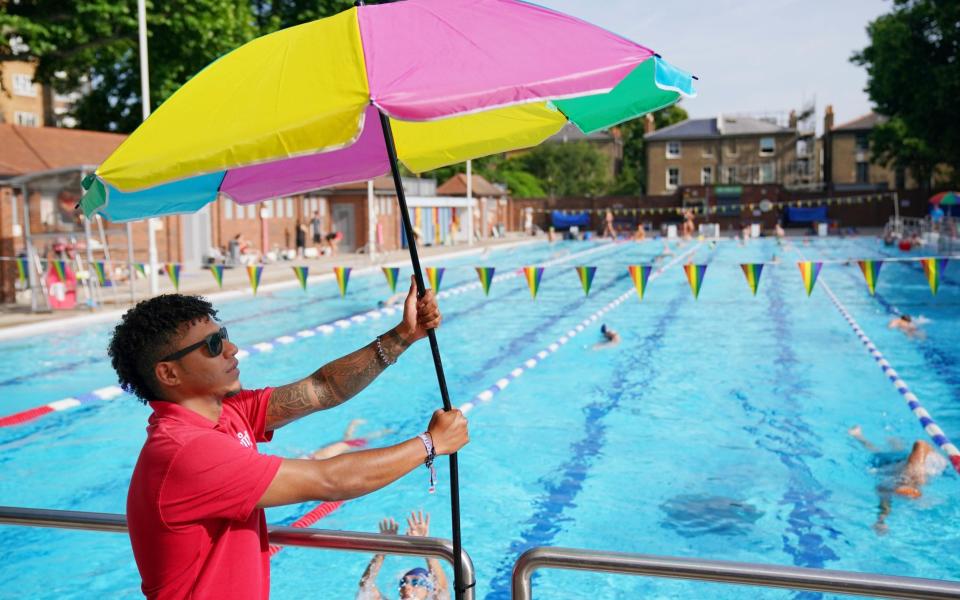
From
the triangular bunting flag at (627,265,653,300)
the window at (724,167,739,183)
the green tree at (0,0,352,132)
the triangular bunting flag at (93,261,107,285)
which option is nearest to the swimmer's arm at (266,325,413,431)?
the triangular bunting flag at (627,265,653,300)

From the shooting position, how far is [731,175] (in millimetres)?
64562

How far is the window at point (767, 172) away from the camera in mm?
63625

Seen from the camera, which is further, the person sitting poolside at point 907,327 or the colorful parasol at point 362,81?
the person sitting poolside at point 907,327

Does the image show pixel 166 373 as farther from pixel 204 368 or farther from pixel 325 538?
pixel 325 538

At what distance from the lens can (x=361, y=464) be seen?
2.08 m

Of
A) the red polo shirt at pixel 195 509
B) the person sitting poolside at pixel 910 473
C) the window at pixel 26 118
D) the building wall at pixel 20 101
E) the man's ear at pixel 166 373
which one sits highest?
the building wall at pixel 20 101

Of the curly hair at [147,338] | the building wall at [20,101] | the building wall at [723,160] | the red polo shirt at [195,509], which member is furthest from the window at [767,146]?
the red polo shirt at [195,509]

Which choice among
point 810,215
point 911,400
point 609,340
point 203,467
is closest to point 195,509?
point 203,467

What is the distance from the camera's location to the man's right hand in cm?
223

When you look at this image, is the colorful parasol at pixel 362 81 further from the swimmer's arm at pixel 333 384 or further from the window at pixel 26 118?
the window at pixel 26 118

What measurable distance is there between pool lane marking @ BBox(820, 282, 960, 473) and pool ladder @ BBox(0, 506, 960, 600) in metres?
6.01

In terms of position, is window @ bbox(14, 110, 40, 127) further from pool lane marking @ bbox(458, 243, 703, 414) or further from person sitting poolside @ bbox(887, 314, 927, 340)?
person sitting poolside @ bbox(887, 314, 927, 340)

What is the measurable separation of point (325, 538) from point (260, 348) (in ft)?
36.3

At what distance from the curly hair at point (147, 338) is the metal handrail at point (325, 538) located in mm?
552
